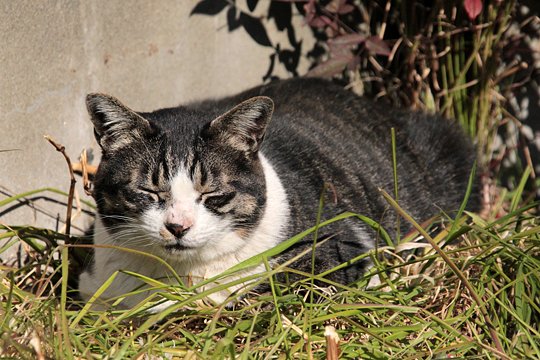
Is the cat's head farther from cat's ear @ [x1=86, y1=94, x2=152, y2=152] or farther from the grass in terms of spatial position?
the grass

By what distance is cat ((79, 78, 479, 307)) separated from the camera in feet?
8.25

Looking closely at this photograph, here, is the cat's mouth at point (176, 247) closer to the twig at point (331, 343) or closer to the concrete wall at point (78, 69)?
the twig at point (331, 343)

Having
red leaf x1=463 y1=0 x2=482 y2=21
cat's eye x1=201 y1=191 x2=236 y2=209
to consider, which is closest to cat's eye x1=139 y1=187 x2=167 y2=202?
cat's eye x1=201 y1=191 x2=236 y2=209

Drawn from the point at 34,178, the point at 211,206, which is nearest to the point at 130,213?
the point at 211,206

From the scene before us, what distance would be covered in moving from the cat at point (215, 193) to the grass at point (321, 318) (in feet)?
0.40

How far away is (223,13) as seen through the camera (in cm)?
379

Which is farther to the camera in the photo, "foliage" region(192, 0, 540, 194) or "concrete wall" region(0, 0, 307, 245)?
"foliage" region(192, 0, 540, 194)

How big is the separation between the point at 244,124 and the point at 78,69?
2.88 ft

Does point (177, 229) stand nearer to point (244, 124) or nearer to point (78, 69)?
point (244, 124)

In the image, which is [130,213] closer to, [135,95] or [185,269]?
[185,269]

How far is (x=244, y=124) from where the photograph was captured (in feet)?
8.59

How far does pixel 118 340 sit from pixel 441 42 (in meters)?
2.34

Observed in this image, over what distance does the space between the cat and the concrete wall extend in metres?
0.41

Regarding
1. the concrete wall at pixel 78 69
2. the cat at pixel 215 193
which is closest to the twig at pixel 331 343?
the cat at pixel 215 193
